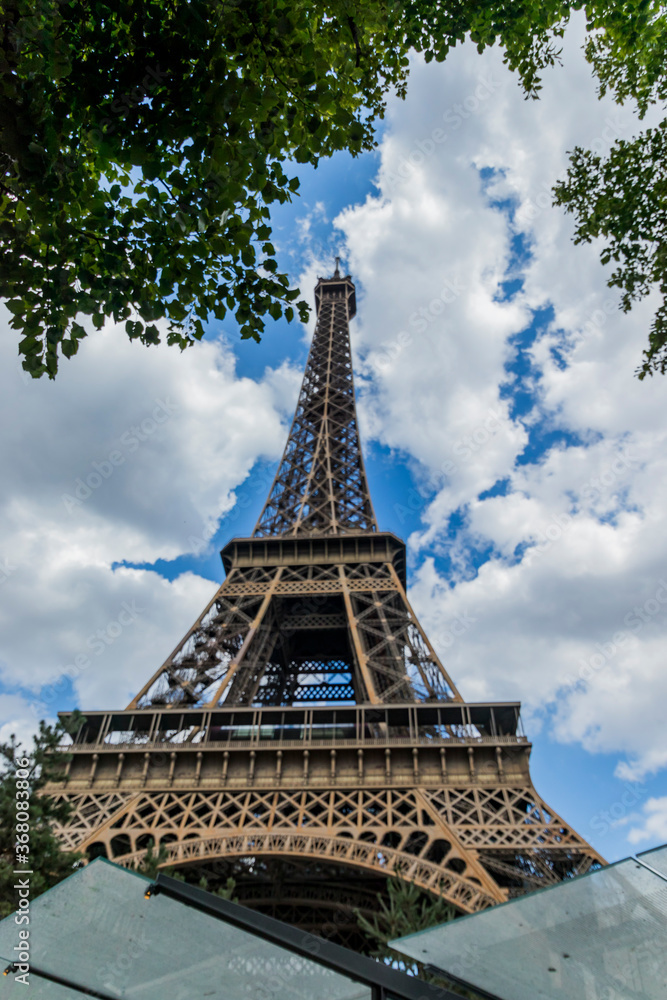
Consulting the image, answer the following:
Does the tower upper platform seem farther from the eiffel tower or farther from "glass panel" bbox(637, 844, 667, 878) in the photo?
"glass panel" bbox(637, 844, 667, 878)

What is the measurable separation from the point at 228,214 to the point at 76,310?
172 centimetres

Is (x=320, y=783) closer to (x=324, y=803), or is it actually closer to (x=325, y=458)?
(x=324, y=803)

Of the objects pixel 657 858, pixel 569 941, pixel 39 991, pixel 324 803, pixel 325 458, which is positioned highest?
pixel 325 458

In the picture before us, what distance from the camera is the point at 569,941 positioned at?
3.21 meters

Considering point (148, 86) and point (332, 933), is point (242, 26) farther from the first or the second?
point (332, 933)

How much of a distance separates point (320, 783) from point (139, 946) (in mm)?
17657

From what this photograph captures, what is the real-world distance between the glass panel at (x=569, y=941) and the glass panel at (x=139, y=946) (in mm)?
588

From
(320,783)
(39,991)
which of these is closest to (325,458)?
(320,783)

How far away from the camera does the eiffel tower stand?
16.6 meters

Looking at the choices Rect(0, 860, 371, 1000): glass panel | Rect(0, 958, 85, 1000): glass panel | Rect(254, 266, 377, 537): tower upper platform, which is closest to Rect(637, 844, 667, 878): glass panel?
Rect(0, 860, 371, 1000): glass panel

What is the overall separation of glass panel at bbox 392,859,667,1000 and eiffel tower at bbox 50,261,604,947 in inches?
505

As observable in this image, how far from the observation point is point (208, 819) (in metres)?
19.2

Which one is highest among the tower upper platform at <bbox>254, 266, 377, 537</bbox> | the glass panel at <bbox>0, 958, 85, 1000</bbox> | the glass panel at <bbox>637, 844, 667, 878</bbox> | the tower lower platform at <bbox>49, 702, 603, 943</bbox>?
the tower upper platform at <bbox>254, 266, 377, 537</bbox>

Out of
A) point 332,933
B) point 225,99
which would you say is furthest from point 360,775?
point 225,99
